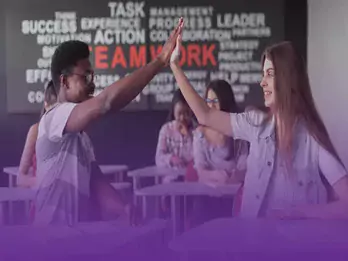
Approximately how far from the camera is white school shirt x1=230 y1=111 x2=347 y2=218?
192 cm

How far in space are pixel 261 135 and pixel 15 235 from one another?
0.75 metres

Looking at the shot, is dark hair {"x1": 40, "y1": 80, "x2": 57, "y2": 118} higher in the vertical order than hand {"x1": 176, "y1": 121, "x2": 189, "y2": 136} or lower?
higher

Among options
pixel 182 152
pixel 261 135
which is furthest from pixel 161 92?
pixel 261 135

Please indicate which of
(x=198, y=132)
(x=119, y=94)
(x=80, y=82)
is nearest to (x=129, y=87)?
(x=119, y=94)

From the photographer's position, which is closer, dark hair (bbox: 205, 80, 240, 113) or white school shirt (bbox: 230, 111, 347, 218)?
white school shirt (bbox: 230, 111, 347, 218)

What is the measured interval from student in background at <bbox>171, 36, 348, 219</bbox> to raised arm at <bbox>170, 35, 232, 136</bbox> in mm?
43

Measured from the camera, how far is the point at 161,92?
205cm

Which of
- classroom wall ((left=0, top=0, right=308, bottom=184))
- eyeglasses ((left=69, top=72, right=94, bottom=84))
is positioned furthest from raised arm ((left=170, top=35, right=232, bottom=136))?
eyeglasses ((left=69, top=72, right=94, bottom=84))

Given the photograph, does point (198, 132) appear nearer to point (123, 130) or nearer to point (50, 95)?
point (123, 130)

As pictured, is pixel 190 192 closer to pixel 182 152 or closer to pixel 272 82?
pixel 182 152

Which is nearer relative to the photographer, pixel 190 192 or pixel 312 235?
pixel 312 235

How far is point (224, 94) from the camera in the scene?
208 cm

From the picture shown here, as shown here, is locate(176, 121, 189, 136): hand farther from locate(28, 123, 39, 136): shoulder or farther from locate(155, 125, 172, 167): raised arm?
locate(28, 123, 39, 136): shoulder

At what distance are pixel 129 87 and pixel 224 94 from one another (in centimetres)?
30
